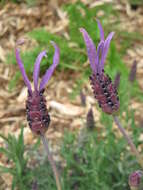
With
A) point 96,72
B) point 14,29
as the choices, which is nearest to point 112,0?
point 14,29

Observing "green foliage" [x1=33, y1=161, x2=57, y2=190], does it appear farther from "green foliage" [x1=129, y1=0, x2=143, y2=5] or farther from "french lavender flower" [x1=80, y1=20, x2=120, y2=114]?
"green foliage" [x1=129, y1=0, x2=143, y2=5]

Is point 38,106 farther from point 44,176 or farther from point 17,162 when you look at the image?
point 44,176

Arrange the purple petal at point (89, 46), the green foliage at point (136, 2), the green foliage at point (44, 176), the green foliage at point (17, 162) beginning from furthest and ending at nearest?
the green foliage at point (136, 2) → the green foliage at point (44, 176) → the green foliage at point (17, 162) → the purple petal at point (89, 46)

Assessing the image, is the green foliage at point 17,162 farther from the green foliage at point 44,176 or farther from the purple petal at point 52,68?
the purple petal at point 52,68

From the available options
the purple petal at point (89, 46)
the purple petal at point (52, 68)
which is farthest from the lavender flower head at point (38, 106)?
the purple petal at point (89, 46)

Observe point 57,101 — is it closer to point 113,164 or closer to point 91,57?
point 113,164

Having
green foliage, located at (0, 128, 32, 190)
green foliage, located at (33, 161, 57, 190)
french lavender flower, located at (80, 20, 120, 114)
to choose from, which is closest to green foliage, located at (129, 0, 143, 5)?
green foliage, located at (33, 161, 57, 190)

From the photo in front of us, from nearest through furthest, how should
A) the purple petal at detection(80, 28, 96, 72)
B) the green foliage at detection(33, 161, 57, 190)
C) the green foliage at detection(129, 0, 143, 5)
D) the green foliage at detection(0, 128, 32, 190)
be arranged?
the purple petal at detection(80, 28, 96, 72), the green foliage at detection(0, 128, 32, 190), the green foliage at detection(33, 161, 57, 190), the green foliage at detection(129, 0, 143, 5)

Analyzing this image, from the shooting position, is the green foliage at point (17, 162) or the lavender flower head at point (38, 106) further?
the green foliage at point (17, 162)

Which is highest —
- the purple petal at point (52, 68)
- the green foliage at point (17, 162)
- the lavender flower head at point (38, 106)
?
the purple petal at point (52, 68)
